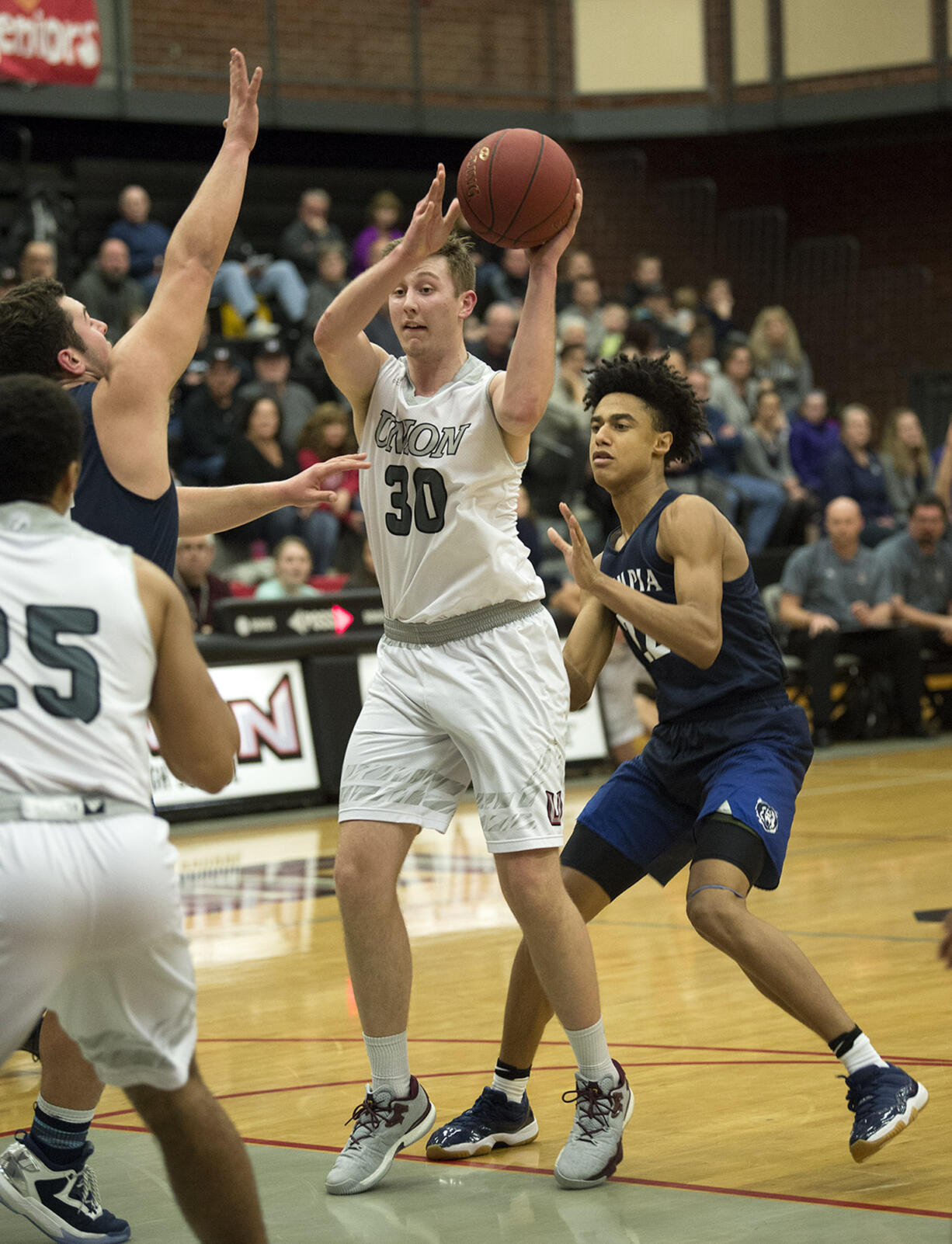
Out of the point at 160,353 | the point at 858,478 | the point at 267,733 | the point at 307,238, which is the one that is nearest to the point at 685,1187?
the point at 160,353

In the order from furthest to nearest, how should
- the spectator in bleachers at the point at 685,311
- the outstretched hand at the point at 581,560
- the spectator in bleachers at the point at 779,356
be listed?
the spectator in bleachers at the point at 779,356, the spectator in bleachers at the point at 685,311, the outstretched hand at the point at 581,560

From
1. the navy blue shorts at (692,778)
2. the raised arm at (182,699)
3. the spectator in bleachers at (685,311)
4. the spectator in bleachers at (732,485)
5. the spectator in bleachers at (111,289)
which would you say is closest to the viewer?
the raised arm at (182,699)

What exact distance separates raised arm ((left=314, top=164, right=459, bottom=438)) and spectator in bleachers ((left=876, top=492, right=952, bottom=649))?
30.6ft

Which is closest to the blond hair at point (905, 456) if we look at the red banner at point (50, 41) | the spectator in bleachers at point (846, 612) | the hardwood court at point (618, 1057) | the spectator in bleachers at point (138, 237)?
the spectator in bleachers at point (846, 612)

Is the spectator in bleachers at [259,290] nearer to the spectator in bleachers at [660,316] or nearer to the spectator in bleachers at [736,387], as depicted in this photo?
the spectator in bleachers at [660,316]

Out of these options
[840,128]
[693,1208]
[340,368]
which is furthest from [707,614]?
[840,128]

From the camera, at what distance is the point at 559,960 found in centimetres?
403

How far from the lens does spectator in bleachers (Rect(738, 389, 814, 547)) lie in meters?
15.0

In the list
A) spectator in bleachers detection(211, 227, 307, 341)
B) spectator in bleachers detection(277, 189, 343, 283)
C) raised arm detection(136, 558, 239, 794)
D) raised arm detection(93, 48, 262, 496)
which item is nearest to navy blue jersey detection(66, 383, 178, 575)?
raised arm detection(93, 48, 262, 496)

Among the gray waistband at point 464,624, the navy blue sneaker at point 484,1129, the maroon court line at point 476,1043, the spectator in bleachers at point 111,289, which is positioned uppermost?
the spectator in bleachers at point 111,289

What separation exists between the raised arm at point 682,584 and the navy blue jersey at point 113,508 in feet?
3.28

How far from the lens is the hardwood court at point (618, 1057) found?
371 cm

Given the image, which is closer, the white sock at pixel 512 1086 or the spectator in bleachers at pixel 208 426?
the white sock at pixel 512 1086

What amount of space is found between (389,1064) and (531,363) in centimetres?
167
